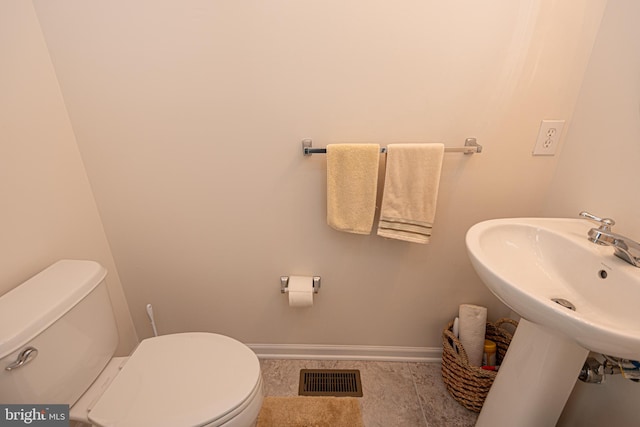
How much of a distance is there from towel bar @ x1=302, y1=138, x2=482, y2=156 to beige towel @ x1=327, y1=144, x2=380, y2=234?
0.05m

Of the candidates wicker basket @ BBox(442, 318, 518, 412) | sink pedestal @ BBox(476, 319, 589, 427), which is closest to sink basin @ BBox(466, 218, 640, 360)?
sink pedestal @ BBox(476, 319, 589, 427)

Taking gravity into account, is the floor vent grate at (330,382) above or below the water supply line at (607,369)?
below

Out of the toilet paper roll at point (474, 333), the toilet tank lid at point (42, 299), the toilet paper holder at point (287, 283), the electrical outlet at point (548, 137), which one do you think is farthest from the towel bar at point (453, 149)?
the toilet tank lid at point (42, 299)

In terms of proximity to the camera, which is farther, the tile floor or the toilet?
the tile floor

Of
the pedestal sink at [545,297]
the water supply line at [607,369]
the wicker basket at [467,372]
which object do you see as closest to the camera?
the pedestal sink at [545,297]

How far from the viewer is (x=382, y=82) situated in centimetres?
107

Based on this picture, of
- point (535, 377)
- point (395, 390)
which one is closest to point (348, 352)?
point (395, 390)

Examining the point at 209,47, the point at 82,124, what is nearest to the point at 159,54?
the point at 209,47

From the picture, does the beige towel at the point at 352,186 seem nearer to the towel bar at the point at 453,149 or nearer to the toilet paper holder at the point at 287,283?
the towel bar at the point at 453,149

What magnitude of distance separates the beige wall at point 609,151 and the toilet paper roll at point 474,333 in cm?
33

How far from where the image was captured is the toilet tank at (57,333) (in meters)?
0.76

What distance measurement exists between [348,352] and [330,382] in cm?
18

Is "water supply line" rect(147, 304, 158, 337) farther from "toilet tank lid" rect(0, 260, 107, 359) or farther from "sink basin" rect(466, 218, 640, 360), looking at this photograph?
"sink basin" rect(466, 218, 640, 360)

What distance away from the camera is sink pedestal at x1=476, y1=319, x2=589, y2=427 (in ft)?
2.77
